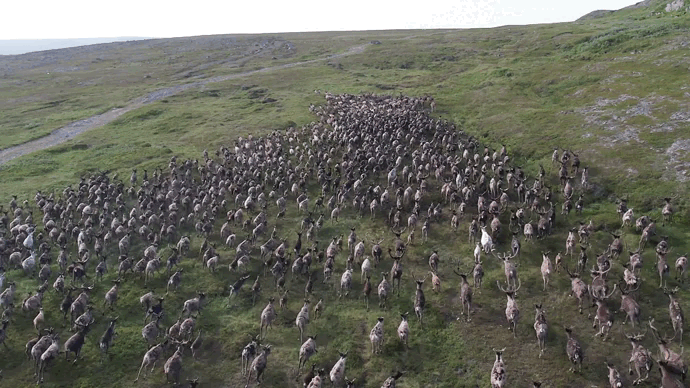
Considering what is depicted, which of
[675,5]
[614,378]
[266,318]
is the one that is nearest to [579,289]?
[614,378]

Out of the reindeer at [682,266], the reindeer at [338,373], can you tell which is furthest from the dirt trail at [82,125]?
the reindeer at [682,266]

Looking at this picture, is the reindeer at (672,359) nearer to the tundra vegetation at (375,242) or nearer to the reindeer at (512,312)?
the tundra vegetation at (375,242)

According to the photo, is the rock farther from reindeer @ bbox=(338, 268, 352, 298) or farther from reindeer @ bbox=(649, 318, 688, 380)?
reindeer @ bbox=(338, 268, 352, 298)

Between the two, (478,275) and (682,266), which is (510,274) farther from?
(682,266)

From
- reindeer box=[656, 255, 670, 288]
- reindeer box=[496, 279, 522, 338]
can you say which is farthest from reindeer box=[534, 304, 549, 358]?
reindeer box=[656, 255, 670, 288]

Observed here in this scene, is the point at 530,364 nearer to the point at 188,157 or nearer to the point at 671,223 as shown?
the point at 671,223

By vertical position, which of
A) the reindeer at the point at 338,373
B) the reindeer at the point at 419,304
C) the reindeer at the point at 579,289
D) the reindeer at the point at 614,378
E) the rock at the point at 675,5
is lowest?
the reindeer at the point at 338,373
